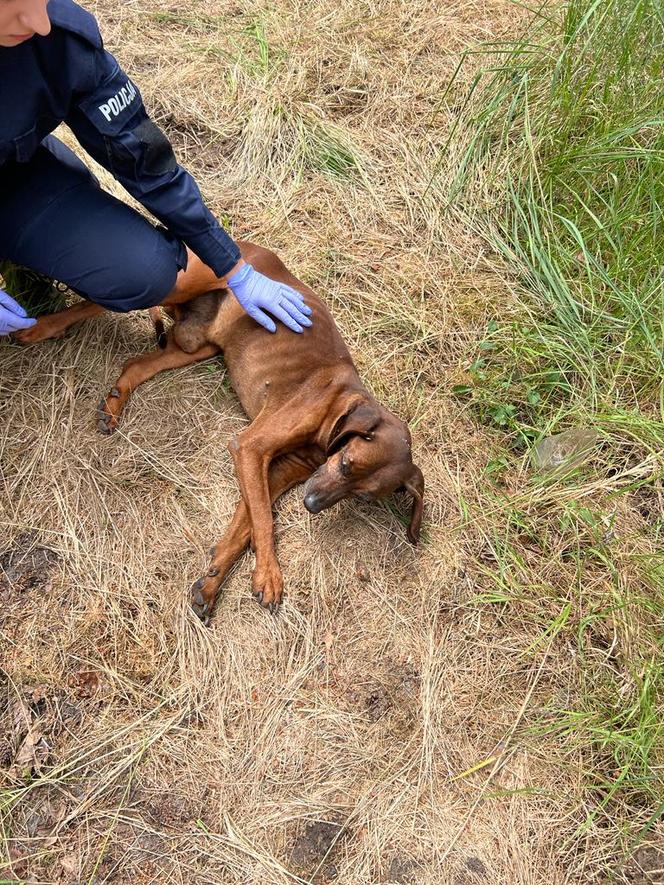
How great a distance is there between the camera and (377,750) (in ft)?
11.3

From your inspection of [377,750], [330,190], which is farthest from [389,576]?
[330,190]

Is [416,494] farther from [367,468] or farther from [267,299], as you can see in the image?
[267,299]

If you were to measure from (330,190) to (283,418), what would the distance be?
2114mm

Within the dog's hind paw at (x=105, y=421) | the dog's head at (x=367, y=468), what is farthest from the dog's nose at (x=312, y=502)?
the dog's hind paw at (x=105, y=421)

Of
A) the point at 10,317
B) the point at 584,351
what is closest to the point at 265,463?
the point at 10,317

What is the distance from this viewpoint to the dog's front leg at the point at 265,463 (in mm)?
3730

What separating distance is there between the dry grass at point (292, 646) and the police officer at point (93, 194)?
0.63 meters

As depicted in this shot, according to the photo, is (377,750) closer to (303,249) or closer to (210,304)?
(210,304)

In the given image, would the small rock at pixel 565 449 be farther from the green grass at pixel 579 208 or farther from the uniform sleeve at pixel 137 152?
the uniform sleeve at pixel 137 152

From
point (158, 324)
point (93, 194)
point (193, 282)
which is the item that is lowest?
point (158, 324)

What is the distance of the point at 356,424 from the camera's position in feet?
12.6

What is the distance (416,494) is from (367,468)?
32 cm

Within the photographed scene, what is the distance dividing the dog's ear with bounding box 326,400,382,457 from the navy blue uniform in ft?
3.36

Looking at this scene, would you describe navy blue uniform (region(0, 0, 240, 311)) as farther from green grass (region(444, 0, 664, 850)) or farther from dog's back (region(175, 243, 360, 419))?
green grass (region(444, 0, 664, 850))
